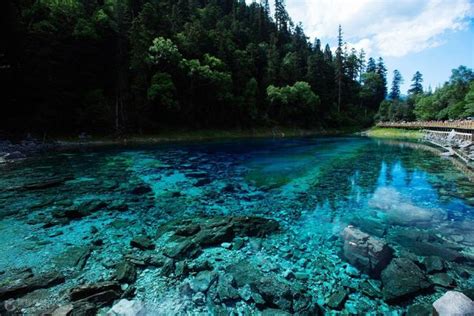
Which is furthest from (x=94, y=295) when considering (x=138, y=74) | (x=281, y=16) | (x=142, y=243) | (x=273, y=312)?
(x=281, y=16)

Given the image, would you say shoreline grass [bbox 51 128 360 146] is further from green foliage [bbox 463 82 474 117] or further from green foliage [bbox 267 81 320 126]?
green foliage [bbox 463 82 474 117]

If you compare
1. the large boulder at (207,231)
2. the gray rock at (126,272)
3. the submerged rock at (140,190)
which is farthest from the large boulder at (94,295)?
the submerged rock at (140,190)

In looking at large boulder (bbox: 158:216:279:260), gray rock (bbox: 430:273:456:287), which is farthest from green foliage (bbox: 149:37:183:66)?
gray rock (bbox: 430:273:456:287)

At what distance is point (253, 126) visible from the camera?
54.1m

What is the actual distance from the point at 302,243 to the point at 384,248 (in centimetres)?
227

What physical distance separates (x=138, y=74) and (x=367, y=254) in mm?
41297

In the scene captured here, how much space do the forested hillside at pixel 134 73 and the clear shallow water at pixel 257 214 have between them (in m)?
16.6

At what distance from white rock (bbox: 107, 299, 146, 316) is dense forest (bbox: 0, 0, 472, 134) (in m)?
33.7

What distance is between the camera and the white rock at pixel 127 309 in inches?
188

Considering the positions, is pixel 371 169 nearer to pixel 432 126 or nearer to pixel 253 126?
pixel 253 126

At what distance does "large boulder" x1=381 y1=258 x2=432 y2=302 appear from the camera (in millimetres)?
5418

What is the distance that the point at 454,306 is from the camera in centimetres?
423

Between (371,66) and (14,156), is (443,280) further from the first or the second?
(371,66)

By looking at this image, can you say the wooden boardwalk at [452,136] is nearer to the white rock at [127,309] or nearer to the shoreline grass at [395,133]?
the shoreline grass at [395,133]
